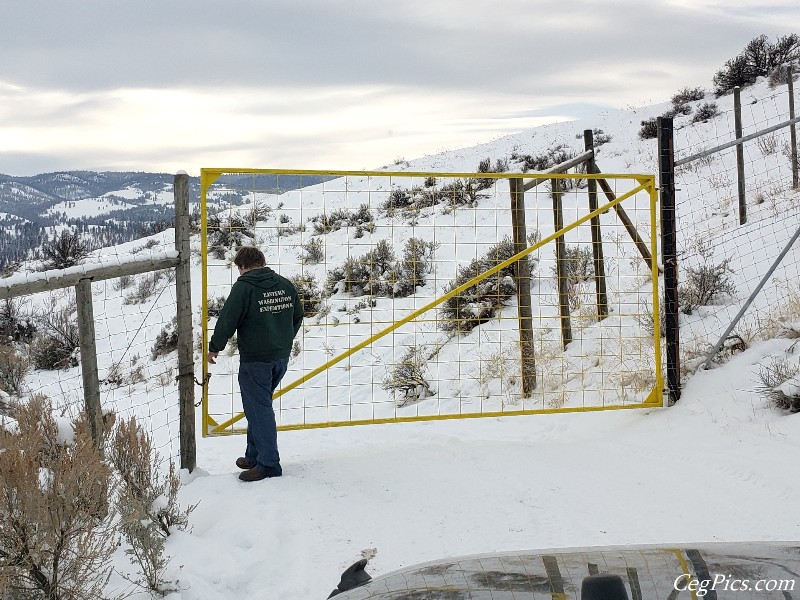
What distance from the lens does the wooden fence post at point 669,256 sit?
7.74 m

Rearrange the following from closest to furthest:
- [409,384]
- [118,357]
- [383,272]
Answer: [409,384] → [383,272] → [118,357]

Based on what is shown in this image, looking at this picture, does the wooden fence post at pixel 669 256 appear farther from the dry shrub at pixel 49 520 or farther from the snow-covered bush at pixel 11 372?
the snow-covered bush at pixel 11 372

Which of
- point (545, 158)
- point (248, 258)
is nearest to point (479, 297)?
point (248, 258)

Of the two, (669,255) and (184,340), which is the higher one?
(669,255)

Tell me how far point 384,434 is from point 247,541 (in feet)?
9.78

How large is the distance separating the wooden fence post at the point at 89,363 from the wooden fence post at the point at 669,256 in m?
5.28

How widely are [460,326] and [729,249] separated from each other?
4006 mm

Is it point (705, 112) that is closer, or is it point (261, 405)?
point (261, 405)

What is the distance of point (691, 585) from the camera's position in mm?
1959

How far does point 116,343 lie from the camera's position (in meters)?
16.5

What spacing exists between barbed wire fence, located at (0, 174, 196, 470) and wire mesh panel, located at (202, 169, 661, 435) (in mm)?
276

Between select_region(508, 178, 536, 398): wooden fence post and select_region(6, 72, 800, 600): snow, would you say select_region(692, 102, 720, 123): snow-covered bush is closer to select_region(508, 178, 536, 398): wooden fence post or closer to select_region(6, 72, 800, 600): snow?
select_region(6, 72, 800, 600): snow

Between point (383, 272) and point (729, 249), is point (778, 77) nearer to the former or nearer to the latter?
point (729, 249)

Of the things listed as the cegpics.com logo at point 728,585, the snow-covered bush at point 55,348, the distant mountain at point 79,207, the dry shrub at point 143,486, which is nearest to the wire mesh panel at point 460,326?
the dry shrub at point 143,486
